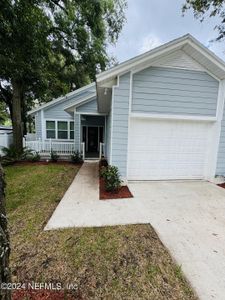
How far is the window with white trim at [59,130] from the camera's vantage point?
13.4 meters

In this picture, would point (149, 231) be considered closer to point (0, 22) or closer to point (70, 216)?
point (70, 216)

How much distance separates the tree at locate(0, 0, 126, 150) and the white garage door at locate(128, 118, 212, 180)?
4628 mm

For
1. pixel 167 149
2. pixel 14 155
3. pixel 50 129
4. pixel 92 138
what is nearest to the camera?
pixel 167 149

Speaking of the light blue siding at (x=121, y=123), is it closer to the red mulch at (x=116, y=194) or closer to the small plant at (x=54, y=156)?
the red mulch at (x=116, y=194)

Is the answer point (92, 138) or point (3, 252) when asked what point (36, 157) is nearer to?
point (92, 138)

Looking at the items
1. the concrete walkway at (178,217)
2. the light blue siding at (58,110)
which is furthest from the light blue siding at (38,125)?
the concrete walkway at (178,217)

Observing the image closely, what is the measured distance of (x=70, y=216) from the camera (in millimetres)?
3920

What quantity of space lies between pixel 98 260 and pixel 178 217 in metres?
2.24

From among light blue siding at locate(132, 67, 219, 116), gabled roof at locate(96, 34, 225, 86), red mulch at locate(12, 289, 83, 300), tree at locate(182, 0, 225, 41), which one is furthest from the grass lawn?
tree at locate(182, 0, 225, 41)

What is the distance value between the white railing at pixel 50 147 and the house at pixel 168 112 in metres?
5.33

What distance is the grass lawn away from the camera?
2.10m

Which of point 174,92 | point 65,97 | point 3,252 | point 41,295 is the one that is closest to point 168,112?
point 174,92

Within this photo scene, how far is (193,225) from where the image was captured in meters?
3.60

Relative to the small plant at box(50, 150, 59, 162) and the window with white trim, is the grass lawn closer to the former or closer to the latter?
the small plant at box(50, 150, 59, 162)
